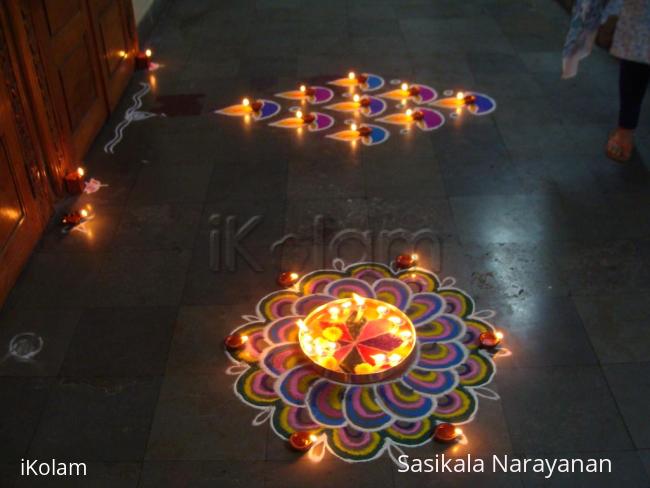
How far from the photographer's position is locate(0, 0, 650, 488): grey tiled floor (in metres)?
2.40

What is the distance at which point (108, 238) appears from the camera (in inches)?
137

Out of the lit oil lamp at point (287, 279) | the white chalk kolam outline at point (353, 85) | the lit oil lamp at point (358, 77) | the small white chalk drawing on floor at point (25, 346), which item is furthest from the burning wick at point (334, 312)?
the lit oil lamp at point (358, 77)

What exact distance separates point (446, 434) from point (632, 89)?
2.54 metres

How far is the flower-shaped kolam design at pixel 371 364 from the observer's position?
2.47 meters

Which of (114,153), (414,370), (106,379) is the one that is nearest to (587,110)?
(414,370)

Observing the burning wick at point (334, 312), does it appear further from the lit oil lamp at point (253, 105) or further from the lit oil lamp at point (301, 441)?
the lit oil lamp at point (253, 105)

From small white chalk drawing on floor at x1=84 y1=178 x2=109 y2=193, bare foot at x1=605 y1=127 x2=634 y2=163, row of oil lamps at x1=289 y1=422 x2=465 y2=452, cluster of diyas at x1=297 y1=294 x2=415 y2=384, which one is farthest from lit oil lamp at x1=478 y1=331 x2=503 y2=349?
small white chalk drawing on floor at x1=84 y1=178 x2=109 y2=193

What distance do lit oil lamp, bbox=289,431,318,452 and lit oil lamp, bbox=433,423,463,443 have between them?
430 mm

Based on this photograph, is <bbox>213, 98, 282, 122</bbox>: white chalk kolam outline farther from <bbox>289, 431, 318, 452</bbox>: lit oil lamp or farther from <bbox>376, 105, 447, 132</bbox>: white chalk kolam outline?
<bbox>289, 431, 318, 452</bbox>: lit oil lamp

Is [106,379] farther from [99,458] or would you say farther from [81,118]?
[81,118]

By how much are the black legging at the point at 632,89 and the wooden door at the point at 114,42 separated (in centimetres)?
324

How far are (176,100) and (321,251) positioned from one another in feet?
7.11

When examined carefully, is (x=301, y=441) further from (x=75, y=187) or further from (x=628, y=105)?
(x=628, y=105)

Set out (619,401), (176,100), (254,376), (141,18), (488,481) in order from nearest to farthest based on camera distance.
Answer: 1. (488,481)
2. (619,401)
3. (254,376)
4. (176,100)
5. (141,18)
